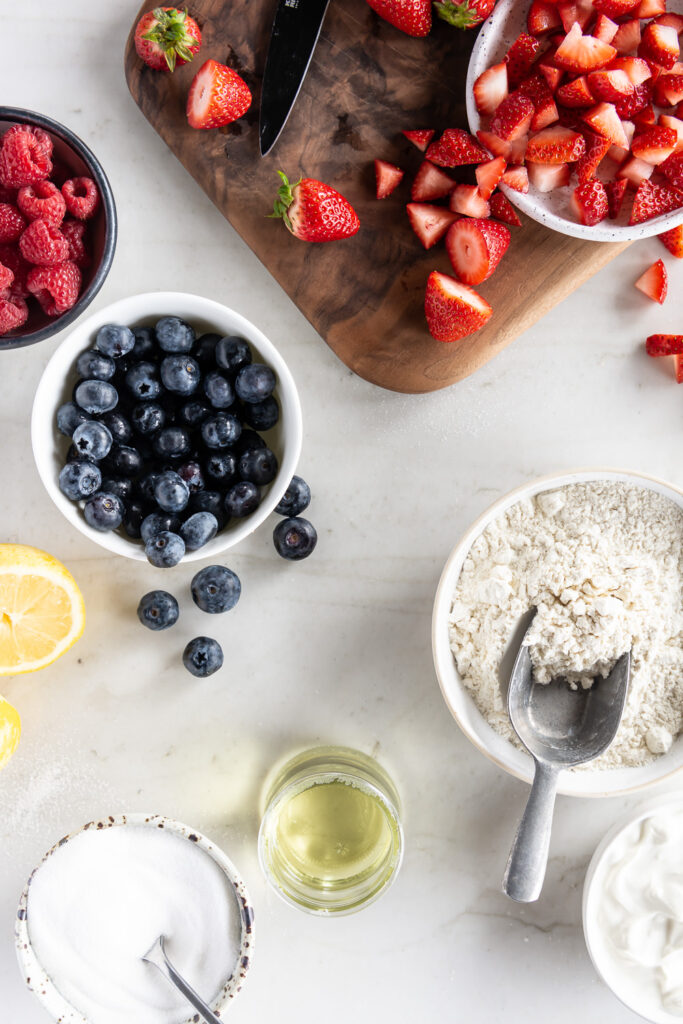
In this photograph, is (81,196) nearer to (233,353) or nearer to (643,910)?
(233,353)

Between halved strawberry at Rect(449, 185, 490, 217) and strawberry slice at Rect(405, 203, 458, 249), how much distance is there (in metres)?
0.03

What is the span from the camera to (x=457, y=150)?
1298mm

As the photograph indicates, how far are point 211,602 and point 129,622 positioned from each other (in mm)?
194

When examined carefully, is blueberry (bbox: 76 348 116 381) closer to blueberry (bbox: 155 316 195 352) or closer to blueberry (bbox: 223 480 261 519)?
blueberry (bbox: 155 316 195 352)

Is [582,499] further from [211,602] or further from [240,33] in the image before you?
[240,33]

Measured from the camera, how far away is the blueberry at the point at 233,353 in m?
1.20

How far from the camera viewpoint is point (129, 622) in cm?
145

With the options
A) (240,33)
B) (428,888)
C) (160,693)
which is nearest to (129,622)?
(160,693)

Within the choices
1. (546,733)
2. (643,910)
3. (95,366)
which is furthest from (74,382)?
(643,910)

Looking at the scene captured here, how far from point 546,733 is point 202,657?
0.57 metres

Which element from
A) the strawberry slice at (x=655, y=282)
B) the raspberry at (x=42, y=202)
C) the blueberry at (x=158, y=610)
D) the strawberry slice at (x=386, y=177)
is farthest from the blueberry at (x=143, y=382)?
the strawberry slice at (x=655, y=282)

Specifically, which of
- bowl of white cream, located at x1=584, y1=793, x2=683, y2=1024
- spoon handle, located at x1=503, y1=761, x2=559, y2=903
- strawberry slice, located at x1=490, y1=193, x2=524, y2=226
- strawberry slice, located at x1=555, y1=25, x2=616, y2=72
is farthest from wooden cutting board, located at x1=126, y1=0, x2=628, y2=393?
bowl of white cream, located at x1=584, y1=793, x2=683, y2=1024

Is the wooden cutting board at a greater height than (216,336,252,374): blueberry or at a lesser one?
greater

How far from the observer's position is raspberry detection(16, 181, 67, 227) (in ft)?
4.01
